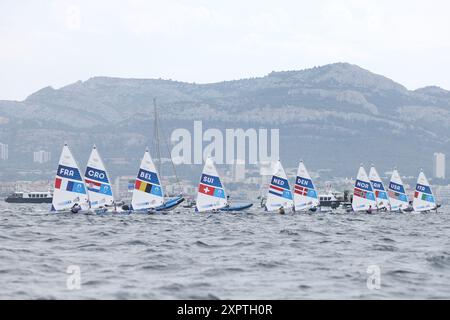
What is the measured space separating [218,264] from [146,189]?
46524 mm

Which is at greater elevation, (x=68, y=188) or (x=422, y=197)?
(x=68, y=188)

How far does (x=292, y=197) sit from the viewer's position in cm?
9706

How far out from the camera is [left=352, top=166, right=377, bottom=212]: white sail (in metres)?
104

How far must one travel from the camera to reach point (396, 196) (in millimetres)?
116062

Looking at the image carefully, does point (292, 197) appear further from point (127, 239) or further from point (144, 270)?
point (144, 270)

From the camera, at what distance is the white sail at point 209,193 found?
3423 inches

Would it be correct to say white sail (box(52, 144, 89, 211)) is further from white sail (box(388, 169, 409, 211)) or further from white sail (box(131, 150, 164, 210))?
white sail (box(388, 169, 409, 211))

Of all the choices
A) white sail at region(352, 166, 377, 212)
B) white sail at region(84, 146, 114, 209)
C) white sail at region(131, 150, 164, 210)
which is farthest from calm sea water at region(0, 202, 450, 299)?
white sail at region(352, 166, 377, 212)

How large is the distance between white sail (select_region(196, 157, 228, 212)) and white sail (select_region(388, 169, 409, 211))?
32.3 meters

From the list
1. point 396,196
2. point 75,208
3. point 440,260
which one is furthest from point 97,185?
point 396,196

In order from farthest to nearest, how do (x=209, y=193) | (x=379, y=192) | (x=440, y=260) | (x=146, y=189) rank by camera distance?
(x=379, y=192) < (x=209, y=193) < (x=146, y=189) < (x=440, y=260)

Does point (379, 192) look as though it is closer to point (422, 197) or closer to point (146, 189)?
point (422, 197)
